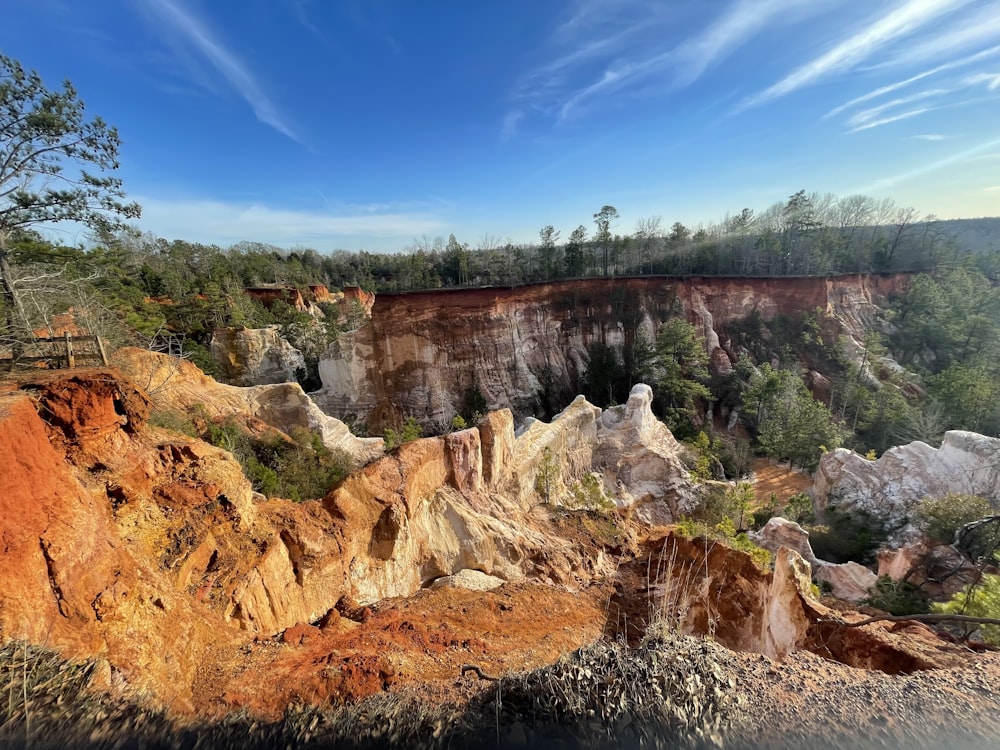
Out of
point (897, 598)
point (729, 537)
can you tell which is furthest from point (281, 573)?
point (897, 598)

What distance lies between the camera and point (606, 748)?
8.80 ft

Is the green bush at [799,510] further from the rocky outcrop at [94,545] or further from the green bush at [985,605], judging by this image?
the rocky outcrop at [94,545]

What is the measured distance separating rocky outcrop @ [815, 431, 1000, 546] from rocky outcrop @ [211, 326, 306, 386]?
27941 millimetres

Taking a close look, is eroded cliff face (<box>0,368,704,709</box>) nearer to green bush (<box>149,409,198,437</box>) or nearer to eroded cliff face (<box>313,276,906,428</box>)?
green bush (<box>149,409,198,437</box>)

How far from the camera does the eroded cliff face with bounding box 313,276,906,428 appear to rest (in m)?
23.4

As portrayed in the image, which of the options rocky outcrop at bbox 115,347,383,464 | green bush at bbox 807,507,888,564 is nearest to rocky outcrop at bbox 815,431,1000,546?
green bush at bbox 807,507,888,564

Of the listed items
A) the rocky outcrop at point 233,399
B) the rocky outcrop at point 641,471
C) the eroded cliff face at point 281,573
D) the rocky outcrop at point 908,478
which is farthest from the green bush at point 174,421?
the rocky outcrop at point 908,478

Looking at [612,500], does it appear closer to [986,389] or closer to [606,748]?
[606,748]

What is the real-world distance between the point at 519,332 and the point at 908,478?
1988 centimetres

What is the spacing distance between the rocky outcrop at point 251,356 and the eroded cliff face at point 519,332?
3.24m

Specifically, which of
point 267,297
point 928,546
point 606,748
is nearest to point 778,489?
point 928,546

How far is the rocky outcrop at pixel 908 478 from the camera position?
13156 mm

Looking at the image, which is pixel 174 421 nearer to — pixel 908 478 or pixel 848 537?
pixel 848 537

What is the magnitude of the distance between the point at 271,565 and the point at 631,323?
2759cm
